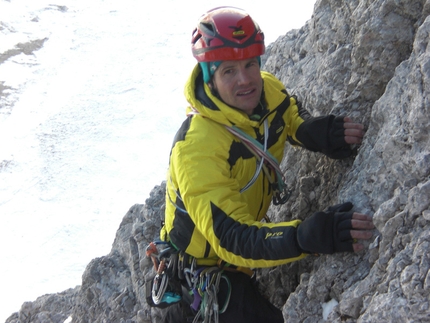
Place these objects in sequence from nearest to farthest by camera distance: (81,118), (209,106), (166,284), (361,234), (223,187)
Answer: (361,234) < (223,187) < (209,106) < (166,284) < (81,118)

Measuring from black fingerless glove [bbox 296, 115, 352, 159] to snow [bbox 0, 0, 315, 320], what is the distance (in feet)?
39.5

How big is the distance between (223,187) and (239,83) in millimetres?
864

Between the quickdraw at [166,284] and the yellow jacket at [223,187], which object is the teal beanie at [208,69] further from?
the quickdraw at [166,284]

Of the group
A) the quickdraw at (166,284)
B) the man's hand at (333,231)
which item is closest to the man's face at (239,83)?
the man's hand at (333,231)

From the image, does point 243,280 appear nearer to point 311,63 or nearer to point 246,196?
point 246,196

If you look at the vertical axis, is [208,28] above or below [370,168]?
above

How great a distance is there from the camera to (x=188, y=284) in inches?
179

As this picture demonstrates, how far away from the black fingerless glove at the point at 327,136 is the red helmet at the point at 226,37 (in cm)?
79

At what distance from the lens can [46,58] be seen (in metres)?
Result: 27.9

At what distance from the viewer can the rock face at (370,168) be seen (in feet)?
9.75

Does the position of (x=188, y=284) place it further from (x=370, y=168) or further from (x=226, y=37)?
(x=226, y=37)

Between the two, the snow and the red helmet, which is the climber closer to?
the red helmet

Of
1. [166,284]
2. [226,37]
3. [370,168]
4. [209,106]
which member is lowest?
[166,284]

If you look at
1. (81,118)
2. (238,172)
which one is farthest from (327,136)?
(81,118)
